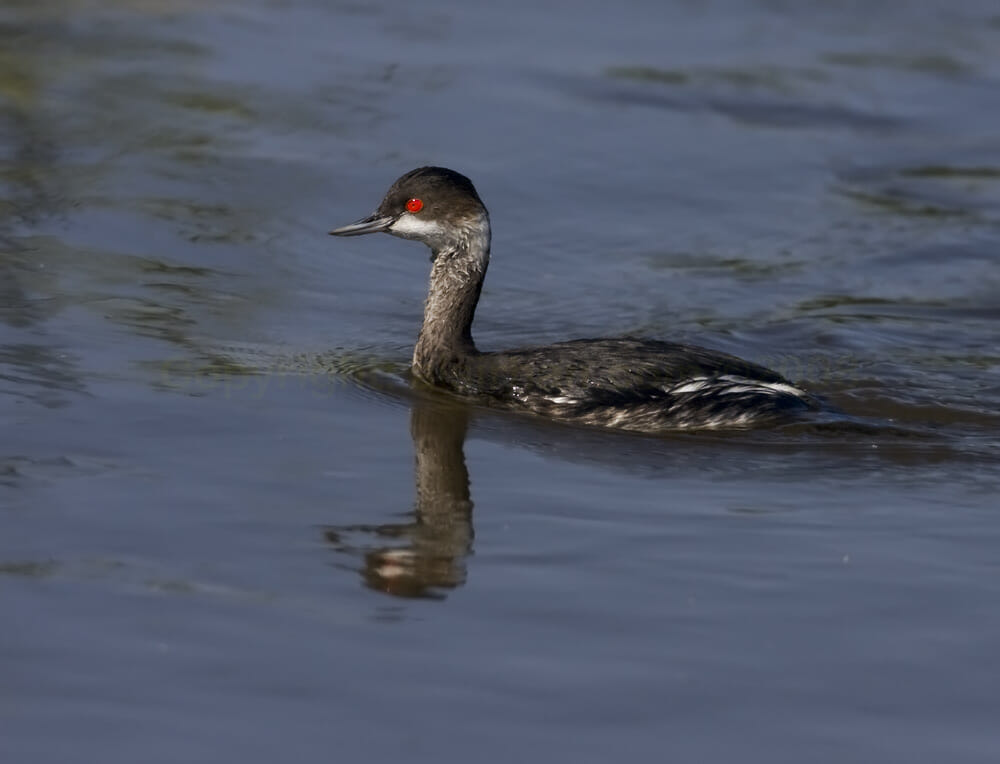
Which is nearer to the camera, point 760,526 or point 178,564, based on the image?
point 178,564

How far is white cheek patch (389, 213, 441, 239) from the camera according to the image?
32.6ft

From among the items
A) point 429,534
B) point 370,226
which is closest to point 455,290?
point 370,226

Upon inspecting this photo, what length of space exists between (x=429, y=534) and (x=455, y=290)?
10.1 feet

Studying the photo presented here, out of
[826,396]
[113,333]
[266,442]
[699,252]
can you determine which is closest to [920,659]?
[266,442]

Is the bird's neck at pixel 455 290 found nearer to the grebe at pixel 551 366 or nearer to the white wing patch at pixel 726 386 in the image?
the grebe at pixel 551 366

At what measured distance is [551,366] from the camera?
921cm

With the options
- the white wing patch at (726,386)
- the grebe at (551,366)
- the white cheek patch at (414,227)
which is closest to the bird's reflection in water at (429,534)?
the grebe at (551,366)

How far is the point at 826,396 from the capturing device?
9.90 meters

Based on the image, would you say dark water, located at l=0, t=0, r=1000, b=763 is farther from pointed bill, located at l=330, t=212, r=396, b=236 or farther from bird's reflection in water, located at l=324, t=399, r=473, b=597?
pointed bill, located at l=330, t=212, r=396, b=236

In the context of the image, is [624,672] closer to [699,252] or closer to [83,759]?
[83,759]

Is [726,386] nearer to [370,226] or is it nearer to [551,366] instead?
[551,366]

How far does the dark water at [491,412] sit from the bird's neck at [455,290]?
1.04ft

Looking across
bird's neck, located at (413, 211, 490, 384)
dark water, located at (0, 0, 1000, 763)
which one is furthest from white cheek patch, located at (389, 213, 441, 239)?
dark water, located at (0, 0, 1000, 763)

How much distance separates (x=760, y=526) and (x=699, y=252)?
5485 mm
